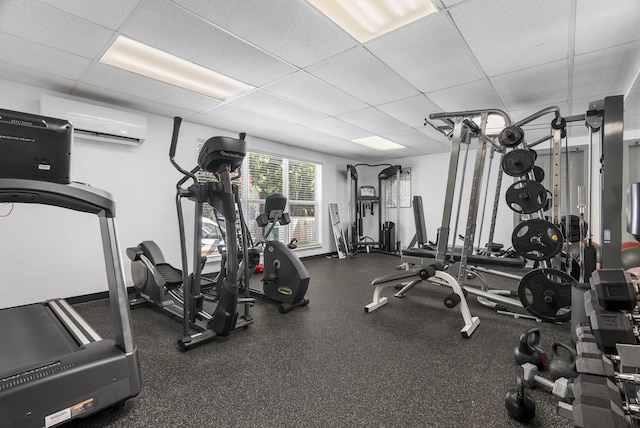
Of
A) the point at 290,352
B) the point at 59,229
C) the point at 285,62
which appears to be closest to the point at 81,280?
the point at 59,229

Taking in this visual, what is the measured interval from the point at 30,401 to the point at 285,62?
8.66ft

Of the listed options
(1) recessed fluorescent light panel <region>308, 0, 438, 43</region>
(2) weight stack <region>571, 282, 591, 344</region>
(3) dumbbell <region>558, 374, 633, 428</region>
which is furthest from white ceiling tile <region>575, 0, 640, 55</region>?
(3) dumbbell <region>558, 374, 633, 428</region>

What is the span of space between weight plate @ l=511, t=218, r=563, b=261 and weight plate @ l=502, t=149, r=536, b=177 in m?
0.49

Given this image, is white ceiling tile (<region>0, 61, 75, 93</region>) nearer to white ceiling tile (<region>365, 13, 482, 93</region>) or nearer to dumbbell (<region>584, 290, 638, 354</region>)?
white ceiling tile (<region>365, 13, 482, 93</region>)

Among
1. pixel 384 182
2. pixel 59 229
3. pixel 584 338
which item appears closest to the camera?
pixel 584 338

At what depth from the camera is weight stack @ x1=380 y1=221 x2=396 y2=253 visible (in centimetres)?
689

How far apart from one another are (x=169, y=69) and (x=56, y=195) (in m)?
1.92

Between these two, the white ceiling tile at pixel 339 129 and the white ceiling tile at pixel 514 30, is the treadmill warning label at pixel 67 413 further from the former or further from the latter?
the white ceiling tile at pixel 339 129

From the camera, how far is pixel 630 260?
2949 millimetres

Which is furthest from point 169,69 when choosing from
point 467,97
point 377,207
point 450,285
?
point 377,207

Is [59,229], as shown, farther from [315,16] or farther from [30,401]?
[315,16]

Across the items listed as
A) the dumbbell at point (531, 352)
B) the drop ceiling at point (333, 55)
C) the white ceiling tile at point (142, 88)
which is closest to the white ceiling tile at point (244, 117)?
the drop ceiling at point (333, 55)

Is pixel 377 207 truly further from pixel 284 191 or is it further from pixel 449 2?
pixel 449 2

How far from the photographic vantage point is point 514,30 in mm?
2076
